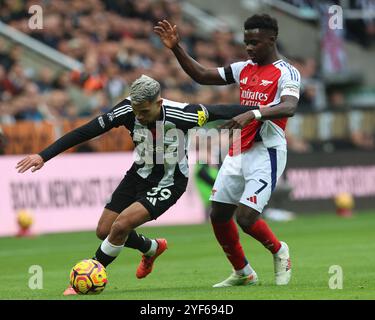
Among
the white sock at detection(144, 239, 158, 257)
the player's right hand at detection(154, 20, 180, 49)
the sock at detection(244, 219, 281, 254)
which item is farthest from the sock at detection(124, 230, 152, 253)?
the player's right hand at detection(154, 20, 180, 49)

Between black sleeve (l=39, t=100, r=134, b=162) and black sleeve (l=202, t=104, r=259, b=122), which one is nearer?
black sleeve (l=39, t=100, r=134, b=162)

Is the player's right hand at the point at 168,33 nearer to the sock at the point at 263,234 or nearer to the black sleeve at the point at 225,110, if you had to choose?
the black sleeve at the point at 225,110

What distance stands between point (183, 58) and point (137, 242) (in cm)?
201

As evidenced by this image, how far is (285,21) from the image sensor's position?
32500mm

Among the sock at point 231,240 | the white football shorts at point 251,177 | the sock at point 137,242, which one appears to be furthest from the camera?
the sock at point 231,240

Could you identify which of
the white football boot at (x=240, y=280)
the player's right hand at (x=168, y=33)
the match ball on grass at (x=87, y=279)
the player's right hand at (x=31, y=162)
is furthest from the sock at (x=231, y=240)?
the player's right hand at (x=31, y=162)

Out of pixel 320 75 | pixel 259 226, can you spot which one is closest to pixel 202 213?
pixel 320 75

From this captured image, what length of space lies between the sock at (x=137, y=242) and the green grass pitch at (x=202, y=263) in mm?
403

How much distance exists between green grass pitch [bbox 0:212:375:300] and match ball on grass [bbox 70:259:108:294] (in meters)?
0.12

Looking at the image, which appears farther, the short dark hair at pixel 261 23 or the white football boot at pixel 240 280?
the white football boot at pixel 240 280

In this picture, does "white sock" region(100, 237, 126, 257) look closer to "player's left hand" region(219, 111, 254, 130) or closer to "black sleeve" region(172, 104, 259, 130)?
"black sleeve" region(172, 104, 259, 130)

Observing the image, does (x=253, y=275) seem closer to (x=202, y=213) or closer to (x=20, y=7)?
(x=202, y=213)

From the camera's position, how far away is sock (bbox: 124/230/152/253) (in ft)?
36.2

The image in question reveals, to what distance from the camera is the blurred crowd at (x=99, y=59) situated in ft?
72.2
